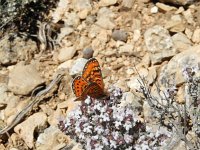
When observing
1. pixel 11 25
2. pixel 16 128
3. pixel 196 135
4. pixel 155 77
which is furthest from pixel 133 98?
pixel 11 25

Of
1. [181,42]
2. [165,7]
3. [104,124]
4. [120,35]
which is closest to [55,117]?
[104,124]

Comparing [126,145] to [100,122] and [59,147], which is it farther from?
[59,147]

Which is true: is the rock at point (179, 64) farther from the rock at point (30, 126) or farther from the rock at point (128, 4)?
the rock at point (30, 126)

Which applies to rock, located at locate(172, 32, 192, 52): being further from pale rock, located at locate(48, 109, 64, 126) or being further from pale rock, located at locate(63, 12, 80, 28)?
pale rock, located at locate(48, 109, 64, 126)

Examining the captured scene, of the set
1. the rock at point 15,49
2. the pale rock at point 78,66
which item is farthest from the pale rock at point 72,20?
the pale rock at point 78,66

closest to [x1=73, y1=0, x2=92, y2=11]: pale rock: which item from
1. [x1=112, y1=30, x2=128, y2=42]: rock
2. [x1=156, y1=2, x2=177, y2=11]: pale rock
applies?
[x1=112, y1=30, x2=128, y2=42]: rock

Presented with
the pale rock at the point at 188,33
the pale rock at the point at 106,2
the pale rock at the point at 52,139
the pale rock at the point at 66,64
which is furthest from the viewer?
the pale rock at the point at 106,2

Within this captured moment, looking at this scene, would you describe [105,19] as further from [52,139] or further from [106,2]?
[52,139]
